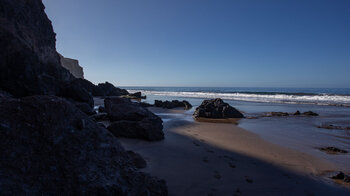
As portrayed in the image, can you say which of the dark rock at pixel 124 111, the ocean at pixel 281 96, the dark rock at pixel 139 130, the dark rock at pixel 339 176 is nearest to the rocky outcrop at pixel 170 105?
the dark rock at pixel 124 111

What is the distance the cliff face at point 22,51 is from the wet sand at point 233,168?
20.1 ft

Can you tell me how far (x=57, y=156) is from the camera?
1.85 meters

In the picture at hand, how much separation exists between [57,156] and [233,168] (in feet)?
10.6

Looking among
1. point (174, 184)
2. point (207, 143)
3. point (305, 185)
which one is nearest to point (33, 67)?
point (207, 143)

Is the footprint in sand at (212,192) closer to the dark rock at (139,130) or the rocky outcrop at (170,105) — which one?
the dark rock at (139,130)

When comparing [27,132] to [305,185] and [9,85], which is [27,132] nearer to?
[305,185]

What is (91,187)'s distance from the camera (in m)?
1.76

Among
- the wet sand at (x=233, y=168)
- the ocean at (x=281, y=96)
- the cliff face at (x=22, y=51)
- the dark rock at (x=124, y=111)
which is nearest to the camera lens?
the wet sand at (x=233, y=168)

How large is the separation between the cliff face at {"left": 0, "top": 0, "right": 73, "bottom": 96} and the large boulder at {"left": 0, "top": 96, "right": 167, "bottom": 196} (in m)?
7.96

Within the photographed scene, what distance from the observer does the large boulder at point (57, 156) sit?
63.2 inches

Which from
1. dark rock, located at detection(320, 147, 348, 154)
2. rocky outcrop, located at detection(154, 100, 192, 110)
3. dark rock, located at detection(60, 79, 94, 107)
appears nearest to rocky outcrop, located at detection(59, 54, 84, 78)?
rocky outcrop, located at detection(154, 100, 192, 110)

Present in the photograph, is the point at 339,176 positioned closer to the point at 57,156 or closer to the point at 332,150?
the point at 332,150

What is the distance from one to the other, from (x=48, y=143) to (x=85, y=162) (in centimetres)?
39

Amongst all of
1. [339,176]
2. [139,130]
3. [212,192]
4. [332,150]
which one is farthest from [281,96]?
[212,192]
